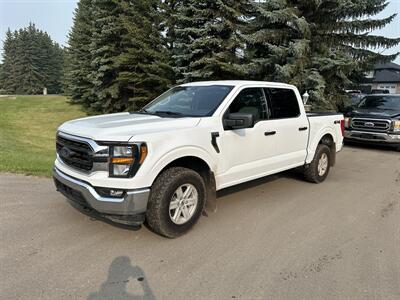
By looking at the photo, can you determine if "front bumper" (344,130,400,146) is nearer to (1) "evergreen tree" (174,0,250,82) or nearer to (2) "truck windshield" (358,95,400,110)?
(2) "truck windshield" (358,95,400,110)

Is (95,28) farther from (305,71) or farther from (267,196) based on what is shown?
(267,196)

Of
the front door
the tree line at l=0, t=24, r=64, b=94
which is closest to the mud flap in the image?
the front door

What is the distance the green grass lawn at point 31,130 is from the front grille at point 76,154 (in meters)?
2.58

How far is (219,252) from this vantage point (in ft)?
11.4

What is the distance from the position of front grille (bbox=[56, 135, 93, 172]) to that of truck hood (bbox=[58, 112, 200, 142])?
116 mm

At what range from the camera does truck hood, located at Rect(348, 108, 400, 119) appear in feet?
32.7

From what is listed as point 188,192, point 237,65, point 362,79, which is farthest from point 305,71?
point 188,192

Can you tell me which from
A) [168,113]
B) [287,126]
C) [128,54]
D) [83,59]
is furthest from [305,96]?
[83,59]

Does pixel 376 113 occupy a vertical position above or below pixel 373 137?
above

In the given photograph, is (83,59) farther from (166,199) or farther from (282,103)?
(166,199)

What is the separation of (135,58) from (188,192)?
1453cm

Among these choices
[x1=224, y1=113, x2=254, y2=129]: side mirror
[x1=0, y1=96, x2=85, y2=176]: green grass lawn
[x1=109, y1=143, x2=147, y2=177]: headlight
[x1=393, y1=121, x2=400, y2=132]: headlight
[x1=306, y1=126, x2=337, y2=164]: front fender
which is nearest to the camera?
[x1=109, y1=143, x2=147, y2=177]: headlight

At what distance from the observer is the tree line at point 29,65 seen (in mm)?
63156

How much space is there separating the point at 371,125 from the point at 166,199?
904 cm
